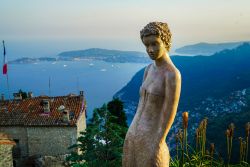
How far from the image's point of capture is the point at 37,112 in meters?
32.2

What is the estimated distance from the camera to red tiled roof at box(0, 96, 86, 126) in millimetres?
30797

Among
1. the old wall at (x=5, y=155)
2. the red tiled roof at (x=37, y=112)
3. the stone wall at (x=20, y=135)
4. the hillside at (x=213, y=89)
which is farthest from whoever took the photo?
the hillside at (x=213, y=89)

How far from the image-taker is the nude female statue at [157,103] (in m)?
3.74

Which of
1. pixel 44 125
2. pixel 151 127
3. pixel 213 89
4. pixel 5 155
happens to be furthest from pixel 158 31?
pixel 213 89

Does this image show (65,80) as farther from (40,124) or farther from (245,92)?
(40,124)

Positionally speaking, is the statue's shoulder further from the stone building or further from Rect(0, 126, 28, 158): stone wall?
Rect(0, 126, 28, 158): stone wall

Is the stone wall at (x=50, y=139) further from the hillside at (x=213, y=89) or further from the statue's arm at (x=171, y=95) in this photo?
the statue's arm at (x=171, y=95)

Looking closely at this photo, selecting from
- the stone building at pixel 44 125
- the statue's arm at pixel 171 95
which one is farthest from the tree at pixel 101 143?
the stone building at pixel 44 125

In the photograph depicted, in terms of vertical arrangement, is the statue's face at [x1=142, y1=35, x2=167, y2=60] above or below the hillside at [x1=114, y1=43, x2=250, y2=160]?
above

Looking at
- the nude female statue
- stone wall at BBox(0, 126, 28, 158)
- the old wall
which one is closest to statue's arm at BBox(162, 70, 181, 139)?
the nude female statue

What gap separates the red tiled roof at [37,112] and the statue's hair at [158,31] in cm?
2666

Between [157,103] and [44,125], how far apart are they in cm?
2768

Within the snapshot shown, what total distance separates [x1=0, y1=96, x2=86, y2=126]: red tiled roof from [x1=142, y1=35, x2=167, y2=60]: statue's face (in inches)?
1049

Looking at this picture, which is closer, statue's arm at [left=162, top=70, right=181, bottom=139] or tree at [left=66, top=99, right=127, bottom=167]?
statue's arm at [left=162, top=70, right=181, bottom=139]
